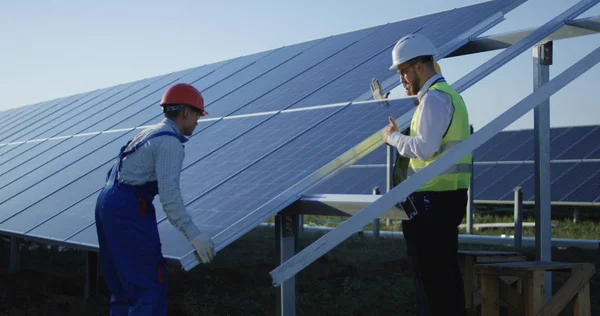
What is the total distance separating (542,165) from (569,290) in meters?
1.52

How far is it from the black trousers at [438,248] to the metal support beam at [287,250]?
1.20 metres

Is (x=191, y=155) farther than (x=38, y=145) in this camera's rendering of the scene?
No

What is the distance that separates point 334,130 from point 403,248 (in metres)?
8.34

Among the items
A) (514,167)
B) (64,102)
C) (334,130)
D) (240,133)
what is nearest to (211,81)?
(240,133)

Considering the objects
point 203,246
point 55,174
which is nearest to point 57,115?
point 55,174

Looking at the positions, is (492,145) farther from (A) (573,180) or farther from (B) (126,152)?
(B) (126,152)

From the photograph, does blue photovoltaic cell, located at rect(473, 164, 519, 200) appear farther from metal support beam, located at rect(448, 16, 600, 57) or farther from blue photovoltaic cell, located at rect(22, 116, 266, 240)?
blue photovoltaic cell, located at rect(22, 116, 266, 240)

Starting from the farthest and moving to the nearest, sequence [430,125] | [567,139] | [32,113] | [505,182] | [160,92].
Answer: [567,139] < [505,182] < [32,113] < [160,92] < [430,125]

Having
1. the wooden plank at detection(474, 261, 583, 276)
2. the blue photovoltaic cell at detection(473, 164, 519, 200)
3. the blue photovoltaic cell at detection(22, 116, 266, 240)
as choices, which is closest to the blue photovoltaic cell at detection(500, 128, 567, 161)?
the blue photovoltaic cell at detection(473, 164, 519, 200)

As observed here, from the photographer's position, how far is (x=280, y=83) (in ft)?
30.2

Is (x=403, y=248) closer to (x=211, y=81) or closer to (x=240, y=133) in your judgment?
(x=211, y=81)

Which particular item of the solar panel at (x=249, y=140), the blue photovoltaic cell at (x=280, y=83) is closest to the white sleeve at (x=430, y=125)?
the solar panel at (x=249, y=140)

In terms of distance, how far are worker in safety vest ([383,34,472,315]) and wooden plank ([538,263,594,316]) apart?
49.4 inches

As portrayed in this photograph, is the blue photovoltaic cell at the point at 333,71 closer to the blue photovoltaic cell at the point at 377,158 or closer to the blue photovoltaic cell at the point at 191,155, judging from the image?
the blue photovoltaic cell at the point at 191,155
